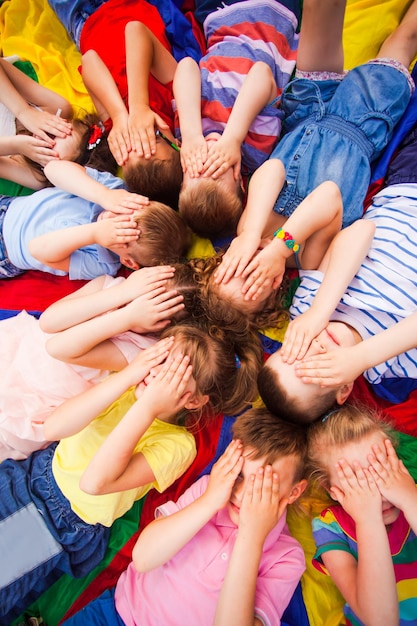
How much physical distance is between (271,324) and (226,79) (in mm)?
851

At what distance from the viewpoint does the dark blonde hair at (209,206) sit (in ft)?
4.13

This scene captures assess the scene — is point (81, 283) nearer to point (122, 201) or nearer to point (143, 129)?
point (122, 201)

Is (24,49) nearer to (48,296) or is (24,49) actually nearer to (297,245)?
(48,296)

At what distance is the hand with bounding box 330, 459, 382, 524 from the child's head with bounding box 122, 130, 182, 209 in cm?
90

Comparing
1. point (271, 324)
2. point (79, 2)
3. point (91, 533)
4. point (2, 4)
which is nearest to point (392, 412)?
point (271, 324)

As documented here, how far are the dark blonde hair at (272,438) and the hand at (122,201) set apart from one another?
0.67m

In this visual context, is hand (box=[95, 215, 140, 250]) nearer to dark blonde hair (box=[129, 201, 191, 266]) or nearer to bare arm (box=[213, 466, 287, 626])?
dark blonde hair (box=[129, 201, 191, 266])

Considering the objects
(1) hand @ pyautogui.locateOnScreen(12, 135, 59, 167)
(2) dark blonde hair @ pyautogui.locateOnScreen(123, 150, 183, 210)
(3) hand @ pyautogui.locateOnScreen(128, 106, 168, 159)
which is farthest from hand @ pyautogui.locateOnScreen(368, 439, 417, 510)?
(1) hand @ pyautogui.locateOnScreen(12, 135, 59, 167)

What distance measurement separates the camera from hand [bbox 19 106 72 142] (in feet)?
4.98

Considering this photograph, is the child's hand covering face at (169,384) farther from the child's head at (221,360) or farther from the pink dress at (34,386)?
the pink dress at (34,386)

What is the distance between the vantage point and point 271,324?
52.1 inches

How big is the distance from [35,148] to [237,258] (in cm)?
84

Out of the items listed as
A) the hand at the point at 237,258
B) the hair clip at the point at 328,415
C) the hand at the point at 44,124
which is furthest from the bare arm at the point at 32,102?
the hair clip at the point at 328,415

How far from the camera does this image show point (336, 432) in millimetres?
1060
